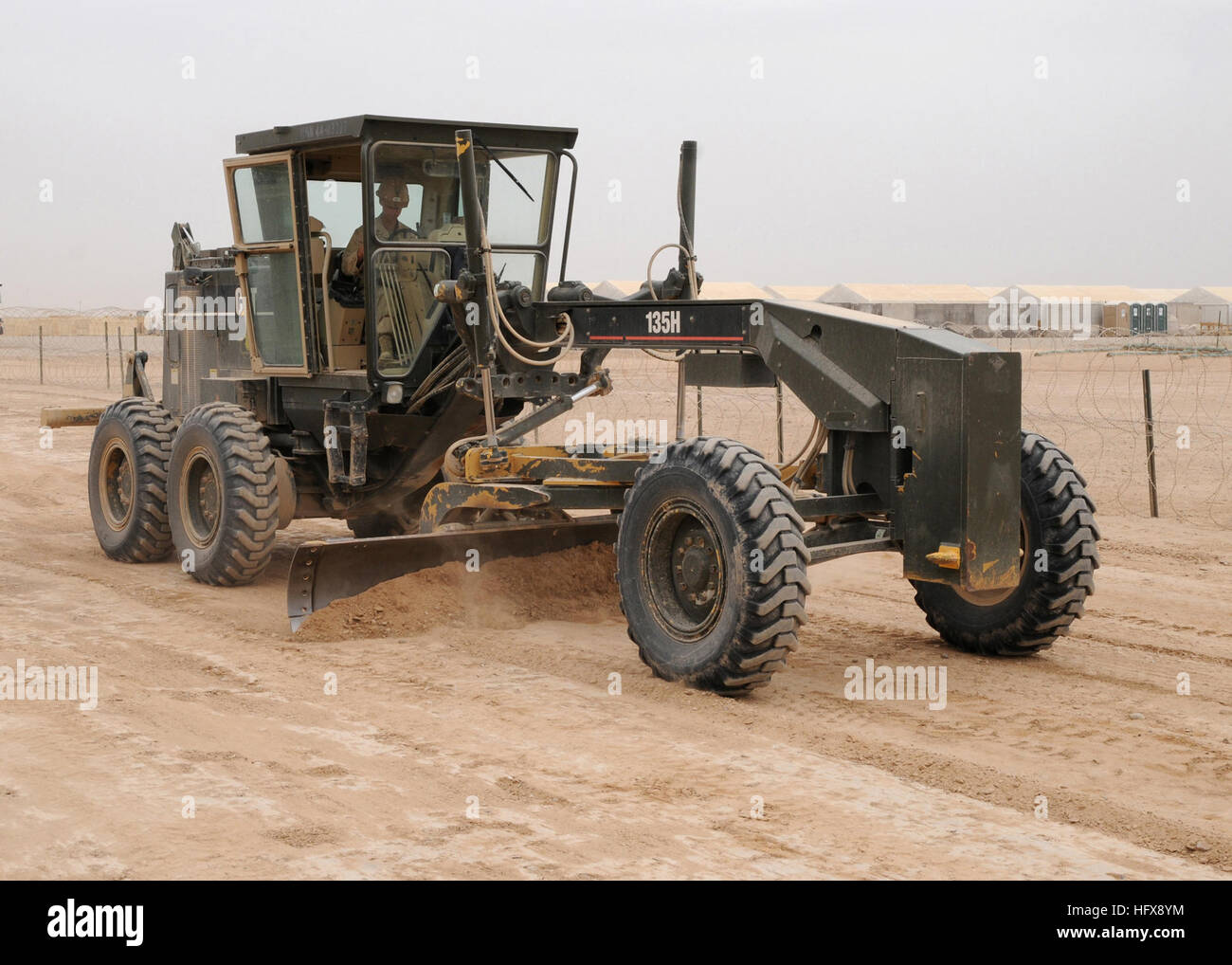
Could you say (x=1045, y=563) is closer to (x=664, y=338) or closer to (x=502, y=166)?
(x=664, y=338)

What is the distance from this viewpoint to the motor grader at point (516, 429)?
691 cm

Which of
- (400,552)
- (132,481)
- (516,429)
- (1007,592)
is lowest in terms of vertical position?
(1007,592)

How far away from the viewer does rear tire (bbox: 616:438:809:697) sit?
6.69 m

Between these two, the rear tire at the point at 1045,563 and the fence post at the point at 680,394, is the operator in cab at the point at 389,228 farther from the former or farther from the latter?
the rear tire at the point at 1045,563

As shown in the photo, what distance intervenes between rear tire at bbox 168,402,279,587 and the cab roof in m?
1.99

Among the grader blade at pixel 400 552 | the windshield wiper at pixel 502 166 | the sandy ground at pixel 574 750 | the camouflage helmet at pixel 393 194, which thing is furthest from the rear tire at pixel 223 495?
the windshield wiper at pixel 502 166

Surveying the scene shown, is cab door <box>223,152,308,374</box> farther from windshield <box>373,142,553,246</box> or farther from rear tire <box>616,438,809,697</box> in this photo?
rear tire <box>616,438,809,697</box>

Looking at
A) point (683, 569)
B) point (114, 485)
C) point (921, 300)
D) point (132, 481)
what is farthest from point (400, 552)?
point (921, 300)

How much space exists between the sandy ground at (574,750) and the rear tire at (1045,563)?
20cm

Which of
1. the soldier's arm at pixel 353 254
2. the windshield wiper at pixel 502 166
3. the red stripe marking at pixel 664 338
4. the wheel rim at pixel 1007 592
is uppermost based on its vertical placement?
the windshield wiper at pixel 502 166

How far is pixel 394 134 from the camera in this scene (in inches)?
377

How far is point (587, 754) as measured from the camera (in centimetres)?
610

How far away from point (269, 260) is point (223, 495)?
1903 mm

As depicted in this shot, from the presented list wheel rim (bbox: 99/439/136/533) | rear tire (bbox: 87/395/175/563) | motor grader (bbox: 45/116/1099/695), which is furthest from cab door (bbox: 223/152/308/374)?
wheel rim (bbox: 99/439/136/533)
